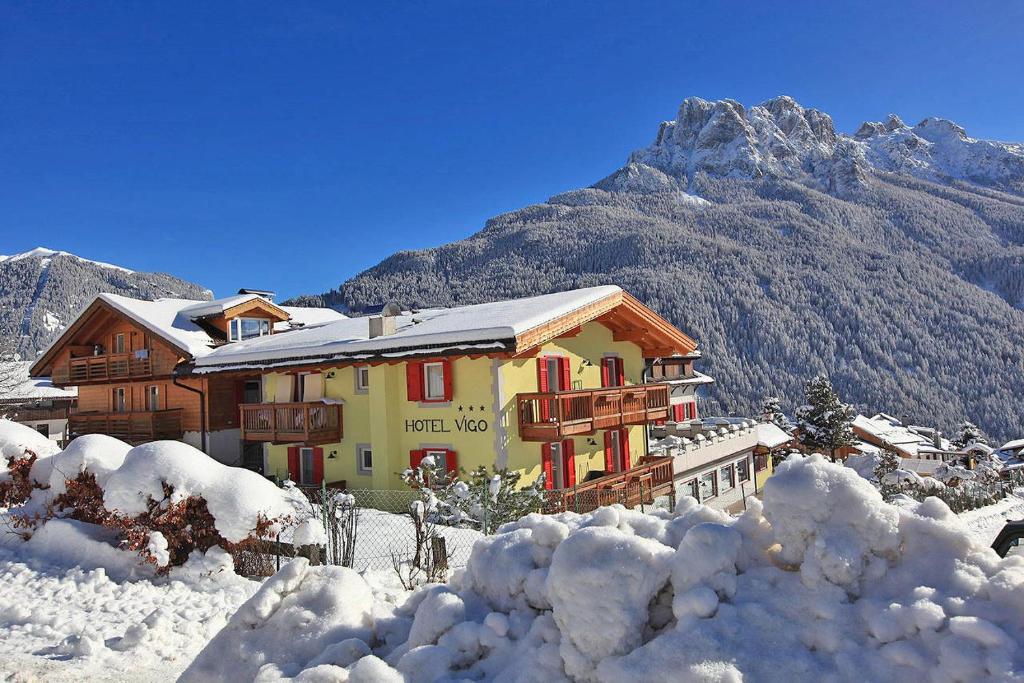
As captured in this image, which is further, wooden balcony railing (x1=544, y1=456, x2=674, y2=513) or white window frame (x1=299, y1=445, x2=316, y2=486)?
white window frame (x1=299, y1=445, x2=316, y2=486)

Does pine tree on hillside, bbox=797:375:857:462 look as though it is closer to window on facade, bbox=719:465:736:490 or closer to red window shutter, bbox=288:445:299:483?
window on facade, bbox=719:465:736:490

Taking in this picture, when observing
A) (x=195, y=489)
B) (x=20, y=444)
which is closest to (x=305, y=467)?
(x=20, y=444)

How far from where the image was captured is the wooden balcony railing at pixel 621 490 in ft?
46.2

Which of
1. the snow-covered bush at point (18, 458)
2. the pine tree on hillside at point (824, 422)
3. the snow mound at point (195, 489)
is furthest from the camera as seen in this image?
the pine tree on hillside at point (824, 422)

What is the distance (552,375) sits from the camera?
19.0m

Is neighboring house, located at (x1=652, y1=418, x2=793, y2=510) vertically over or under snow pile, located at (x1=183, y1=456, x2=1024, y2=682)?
under

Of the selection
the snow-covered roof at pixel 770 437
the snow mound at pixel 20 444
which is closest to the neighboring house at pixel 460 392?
the snow mound at pixel 20 444

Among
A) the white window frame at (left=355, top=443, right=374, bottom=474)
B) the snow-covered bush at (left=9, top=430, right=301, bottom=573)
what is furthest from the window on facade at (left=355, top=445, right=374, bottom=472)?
the snow-covered bush at (left=9, top=430, right=301, bottom=573)

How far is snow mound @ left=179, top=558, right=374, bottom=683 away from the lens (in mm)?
4855

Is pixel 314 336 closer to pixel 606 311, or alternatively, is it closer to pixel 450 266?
pixel 606 311

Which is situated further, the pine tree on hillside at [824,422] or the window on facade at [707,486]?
the pine tree on hillside at [824,422]

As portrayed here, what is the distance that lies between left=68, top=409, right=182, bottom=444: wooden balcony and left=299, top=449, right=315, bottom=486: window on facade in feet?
19.1

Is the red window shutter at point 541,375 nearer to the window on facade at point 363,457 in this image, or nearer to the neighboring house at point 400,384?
the neighboring house at point 400,384

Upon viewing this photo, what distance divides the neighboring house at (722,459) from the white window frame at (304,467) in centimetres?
1140
